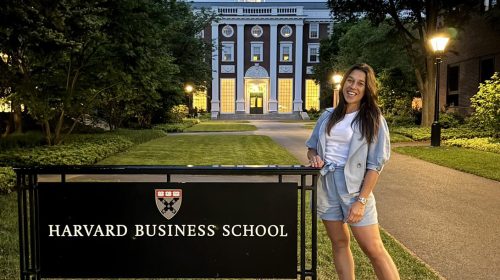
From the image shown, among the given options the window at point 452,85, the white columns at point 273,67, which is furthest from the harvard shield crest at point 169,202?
the white columns at point 273,67

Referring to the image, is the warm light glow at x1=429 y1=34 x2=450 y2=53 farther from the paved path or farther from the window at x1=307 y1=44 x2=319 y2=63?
the window at x1=307 y1=44 x2=319 y2=63

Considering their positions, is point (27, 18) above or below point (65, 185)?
above

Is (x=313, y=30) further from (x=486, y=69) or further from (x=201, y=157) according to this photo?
(x=201, y=157)

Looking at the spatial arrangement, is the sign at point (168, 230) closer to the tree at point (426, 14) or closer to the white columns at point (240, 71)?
the tree at point (426, 14)

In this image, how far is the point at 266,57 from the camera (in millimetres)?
66125

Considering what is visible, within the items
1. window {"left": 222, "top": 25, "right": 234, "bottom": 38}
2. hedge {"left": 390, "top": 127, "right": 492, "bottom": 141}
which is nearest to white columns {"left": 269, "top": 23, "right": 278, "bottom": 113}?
window {"left": 222, "top": 25, "right": 234, "bottom": 38}

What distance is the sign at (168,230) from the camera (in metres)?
2.98

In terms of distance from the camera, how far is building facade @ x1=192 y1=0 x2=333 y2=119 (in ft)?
214

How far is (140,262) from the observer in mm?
3031

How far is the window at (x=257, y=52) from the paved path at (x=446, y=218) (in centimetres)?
5624

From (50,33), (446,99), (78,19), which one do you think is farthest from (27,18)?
(446,99)

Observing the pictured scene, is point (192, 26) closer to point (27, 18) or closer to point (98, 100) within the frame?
point (98, 100)

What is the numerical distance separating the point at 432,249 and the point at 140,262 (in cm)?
352

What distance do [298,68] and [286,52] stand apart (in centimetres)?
298
